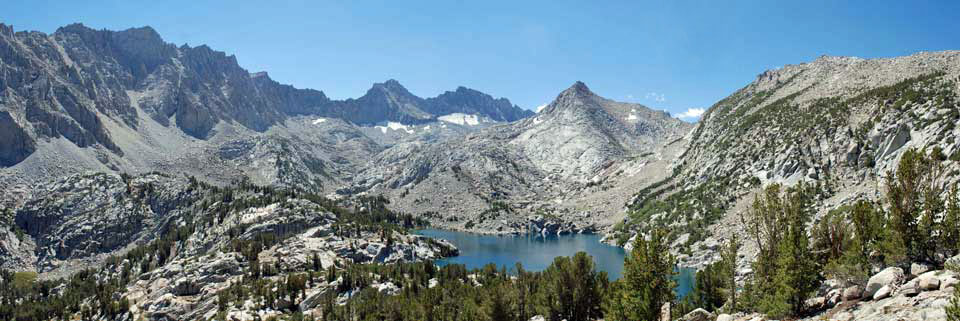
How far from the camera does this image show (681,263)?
12062 centimetres

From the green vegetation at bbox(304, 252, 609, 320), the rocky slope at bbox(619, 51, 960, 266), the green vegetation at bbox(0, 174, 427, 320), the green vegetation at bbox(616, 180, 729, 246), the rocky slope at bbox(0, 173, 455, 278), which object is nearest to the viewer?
the green vegetation at bbox(304, 252, 609, 320)

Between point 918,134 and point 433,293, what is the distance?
101697 millimetres

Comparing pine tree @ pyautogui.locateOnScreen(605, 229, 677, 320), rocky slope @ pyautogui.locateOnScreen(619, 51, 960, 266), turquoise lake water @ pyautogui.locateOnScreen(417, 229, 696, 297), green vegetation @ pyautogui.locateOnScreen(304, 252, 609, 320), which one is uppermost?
rocky slope @ pyautogui.locateOnScreen(619, 51, 960, 266)

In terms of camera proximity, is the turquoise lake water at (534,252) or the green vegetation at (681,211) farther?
the green vegetation at (681,211)

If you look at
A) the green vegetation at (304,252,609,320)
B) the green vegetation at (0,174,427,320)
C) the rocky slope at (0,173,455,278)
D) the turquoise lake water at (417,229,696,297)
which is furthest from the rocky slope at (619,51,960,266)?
the green vegetation at (0,174,427,320)

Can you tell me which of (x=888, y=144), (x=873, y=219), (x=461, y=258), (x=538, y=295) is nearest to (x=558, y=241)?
(x=461, y=258)

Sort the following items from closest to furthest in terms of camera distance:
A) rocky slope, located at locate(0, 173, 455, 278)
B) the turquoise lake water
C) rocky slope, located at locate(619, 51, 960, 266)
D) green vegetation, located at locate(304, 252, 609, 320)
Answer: green vegetation, located at locate(304, 252, 609, 320)
rocky slope, located at locate(619, 51, 960, 266)
the turquoise lake water
rocky slope, located at locate(0, 173, 455, 278)

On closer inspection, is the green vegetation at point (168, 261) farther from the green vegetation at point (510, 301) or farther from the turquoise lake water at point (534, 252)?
the turquoise lake water at point (534, 252)

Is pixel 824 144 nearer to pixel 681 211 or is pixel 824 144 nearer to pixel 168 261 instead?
pixel 681 211

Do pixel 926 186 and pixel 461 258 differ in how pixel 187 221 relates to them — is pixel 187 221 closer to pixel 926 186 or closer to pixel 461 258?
pixel 461 258

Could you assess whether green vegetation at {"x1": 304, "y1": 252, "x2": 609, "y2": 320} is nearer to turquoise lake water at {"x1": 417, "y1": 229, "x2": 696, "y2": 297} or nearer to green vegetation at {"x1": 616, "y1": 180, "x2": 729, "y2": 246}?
turquoise lake water at {"x1": 417, "y1": 229, "x2": 696, "y2": 297}

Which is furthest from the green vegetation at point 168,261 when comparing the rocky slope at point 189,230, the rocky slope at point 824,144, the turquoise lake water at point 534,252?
the rocky slope at point 824,144

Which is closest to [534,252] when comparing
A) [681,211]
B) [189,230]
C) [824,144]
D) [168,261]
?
[681,211]

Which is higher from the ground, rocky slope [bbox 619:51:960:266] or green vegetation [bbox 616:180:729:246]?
rocky slope [bbox 619:51:960:266]
